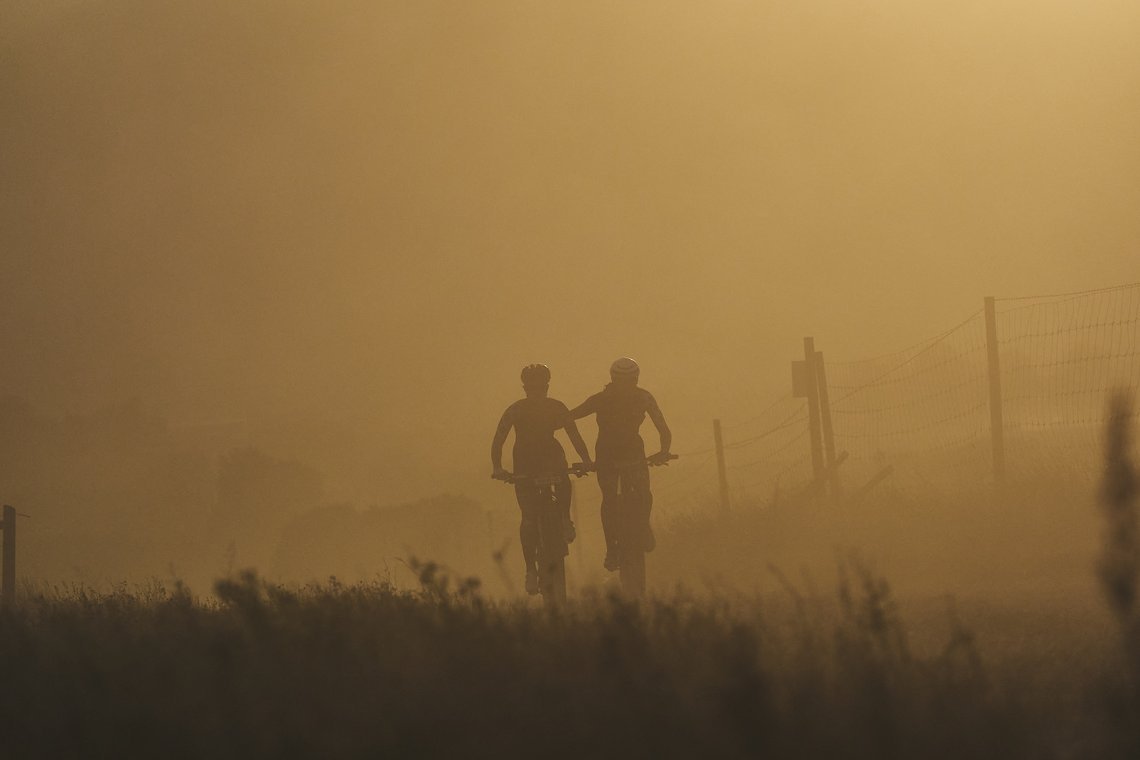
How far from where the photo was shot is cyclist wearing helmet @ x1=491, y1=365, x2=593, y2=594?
1268 cm

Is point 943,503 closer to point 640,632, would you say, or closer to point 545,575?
point 545,575

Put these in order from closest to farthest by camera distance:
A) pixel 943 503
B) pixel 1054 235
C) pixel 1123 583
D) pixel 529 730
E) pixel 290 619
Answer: pixel 1123 583
pixel 529 730
pixel 290 619
pixel 943 503
pixel 1054 235

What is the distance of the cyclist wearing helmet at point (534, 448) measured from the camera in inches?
499

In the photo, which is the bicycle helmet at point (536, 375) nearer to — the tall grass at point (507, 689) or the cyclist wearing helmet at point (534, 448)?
the cyclist wearing helmet at point (534, 448)

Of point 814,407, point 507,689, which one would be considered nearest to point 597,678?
point 507,689

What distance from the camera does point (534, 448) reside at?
502 inches

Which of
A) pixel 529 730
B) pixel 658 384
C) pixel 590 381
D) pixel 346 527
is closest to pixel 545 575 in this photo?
pixel 529 730

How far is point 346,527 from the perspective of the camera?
7156 centimetres

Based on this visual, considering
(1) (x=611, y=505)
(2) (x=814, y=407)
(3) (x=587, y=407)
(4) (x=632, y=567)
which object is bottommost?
(4) (x=632, y=567)

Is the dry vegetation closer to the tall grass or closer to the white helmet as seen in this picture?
the tall grass

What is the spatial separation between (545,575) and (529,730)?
20.5ft

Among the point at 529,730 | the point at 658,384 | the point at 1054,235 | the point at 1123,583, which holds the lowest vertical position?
the point at 529,730

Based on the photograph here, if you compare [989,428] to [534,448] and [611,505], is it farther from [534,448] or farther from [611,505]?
[534,448]

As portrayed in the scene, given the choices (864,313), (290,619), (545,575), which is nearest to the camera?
(290,619)
